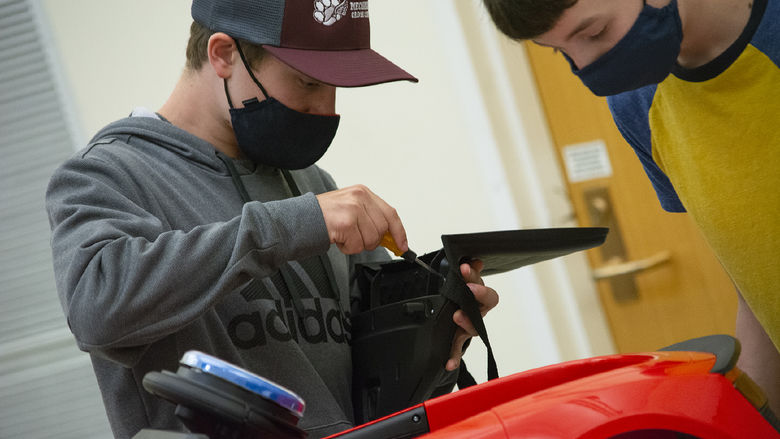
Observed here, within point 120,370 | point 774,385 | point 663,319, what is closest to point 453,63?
point 663,319

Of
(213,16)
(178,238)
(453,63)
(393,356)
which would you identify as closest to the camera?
(178,238)

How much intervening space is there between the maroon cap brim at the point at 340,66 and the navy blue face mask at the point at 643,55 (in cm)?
26

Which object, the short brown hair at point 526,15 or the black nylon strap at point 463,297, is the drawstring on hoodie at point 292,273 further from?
the short brown hair at point 526,15

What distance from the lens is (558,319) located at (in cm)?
245

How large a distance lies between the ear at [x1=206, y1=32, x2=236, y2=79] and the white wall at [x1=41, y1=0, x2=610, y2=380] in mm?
1257

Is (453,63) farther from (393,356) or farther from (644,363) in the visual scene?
(644,363)

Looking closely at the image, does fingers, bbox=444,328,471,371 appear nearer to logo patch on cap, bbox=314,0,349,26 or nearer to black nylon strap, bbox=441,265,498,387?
black nylon strap, bbox=441,265,498,387

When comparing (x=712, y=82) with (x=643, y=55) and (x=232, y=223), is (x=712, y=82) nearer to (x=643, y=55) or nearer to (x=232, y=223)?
(x=643, y=55)

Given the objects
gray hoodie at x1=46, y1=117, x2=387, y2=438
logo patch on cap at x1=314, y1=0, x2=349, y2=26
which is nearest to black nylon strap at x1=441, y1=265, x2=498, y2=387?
gray hoodie at x1=46, y1=117, x2=387, y2=438

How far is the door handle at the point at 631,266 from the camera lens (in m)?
2.45

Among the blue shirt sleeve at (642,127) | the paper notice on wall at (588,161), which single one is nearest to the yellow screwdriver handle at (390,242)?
the blue shirt sleeve at (642,127)

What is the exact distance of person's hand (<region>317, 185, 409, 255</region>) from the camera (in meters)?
0.85

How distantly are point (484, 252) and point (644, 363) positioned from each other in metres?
0.24

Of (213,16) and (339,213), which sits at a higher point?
(213,16)
